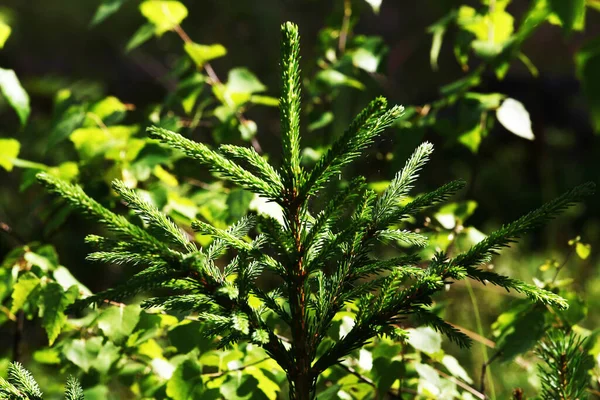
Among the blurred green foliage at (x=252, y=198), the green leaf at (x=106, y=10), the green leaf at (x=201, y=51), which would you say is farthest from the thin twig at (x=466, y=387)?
the green leaf at (x=106, y=10)

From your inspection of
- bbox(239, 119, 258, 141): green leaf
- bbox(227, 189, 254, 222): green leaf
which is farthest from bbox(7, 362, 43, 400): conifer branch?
bbox(239, 119, 258, 141): green leaf

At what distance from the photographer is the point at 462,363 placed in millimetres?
1952

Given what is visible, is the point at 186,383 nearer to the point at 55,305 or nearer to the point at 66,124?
the point at 55,305

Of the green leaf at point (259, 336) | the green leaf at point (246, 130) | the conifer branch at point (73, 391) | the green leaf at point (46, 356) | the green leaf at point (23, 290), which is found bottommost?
the green leaf at point (259, 336)

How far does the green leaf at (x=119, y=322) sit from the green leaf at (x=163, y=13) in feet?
1.96

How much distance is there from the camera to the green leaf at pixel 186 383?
0.78 meters

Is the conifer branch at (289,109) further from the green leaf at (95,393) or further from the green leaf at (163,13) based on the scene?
the green leaf at (163,13)

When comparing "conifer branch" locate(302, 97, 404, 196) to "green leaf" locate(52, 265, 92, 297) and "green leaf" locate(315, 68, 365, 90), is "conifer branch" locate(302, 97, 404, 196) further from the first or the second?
"green leaf" locate(315, 68, 365, 90)

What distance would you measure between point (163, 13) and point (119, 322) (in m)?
0.64

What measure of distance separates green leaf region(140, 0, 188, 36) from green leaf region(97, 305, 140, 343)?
60cm

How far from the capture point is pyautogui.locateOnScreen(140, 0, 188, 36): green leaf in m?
1.21

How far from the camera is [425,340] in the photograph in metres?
0.83

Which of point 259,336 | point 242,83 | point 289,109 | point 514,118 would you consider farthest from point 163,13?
point 259,336

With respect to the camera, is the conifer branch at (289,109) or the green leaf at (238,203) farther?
the green leaf at (238,203)
